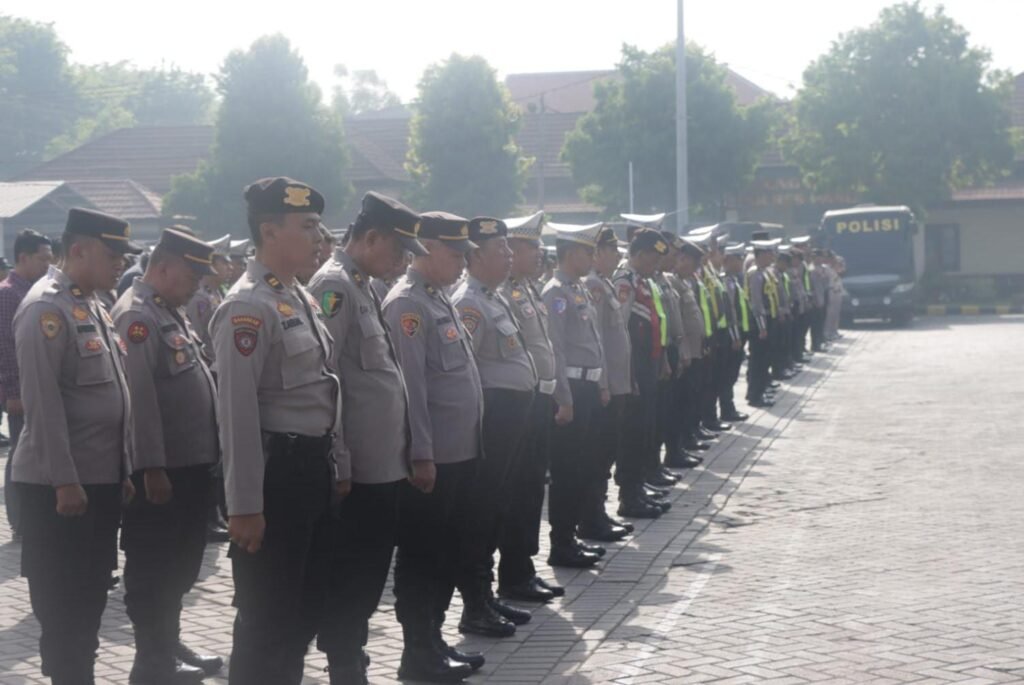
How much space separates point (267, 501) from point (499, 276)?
3.09 m

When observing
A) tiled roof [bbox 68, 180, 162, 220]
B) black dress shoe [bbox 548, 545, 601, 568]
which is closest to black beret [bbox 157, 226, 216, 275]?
black dress shoe [bbox 548, 545, 601, 568]

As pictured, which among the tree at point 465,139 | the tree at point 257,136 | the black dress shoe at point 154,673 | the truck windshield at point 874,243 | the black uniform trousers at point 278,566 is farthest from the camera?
the tree at point 465,139

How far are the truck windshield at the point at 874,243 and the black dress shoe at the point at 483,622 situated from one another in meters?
34.1

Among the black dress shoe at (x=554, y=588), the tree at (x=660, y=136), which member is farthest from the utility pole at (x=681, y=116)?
the black dress shoe at (x=554, y=588)

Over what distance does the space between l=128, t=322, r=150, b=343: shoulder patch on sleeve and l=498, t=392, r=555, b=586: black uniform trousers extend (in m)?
2.38

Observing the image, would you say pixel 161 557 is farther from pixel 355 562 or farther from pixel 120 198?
pixel 120 198

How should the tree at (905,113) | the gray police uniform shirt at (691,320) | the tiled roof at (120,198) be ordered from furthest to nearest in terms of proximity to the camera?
the tree at (905,113), the tiled roof at (120,198), the gray police uniform shirt at (691,320)

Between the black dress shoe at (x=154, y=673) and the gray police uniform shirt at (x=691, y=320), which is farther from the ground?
the gray police uniform shirt at (x=691, y=320)

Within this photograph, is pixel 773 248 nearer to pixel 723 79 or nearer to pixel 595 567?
pixel 595 567

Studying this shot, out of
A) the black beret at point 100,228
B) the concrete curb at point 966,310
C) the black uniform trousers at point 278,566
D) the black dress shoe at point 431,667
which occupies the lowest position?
the concrete curb at point 966,310

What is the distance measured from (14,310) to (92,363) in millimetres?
4617

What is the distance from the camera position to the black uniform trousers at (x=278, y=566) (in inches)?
207

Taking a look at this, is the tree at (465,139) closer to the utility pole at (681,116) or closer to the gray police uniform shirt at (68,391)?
the utility pole at (681,116)

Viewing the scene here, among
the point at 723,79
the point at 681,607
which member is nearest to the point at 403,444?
the point at 681,607
